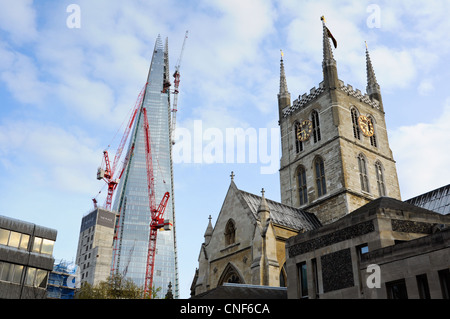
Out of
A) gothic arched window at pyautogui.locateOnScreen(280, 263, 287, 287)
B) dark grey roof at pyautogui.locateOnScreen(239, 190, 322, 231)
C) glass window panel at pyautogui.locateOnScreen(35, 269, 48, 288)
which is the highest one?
dark grey roof at pyautogui.locateOnScreen(239, 190, 322, 231)

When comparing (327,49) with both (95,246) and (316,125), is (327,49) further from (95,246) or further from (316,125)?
(95,246)

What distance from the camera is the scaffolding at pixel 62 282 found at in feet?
270

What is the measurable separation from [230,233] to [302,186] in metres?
Answer: 14.9

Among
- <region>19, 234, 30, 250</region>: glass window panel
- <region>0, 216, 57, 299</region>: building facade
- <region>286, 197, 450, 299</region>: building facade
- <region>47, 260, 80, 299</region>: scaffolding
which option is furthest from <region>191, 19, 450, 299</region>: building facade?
<region>47, 260, 80, 299</region>: scaffolding

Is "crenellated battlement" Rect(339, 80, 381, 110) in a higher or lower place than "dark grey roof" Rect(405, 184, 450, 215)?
higher

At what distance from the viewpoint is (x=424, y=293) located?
779 inches

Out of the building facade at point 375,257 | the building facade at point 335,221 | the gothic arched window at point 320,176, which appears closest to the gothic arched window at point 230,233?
the building facade at point 335,221

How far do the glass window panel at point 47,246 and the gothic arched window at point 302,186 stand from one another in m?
26.9

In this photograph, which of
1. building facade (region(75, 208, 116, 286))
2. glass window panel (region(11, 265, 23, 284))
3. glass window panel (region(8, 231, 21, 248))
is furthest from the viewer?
building facade (region(75, 208, 116, 286))

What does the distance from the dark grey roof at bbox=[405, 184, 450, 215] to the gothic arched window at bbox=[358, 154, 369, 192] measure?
19.0ft

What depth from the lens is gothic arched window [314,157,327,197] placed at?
49.2 metres

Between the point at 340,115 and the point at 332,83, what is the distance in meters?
4.44

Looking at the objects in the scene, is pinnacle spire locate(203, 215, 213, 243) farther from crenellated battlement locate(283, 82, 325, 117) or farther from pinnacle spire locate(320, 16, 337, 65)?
pinnacle spire locate(320, 16, 337, 65)
